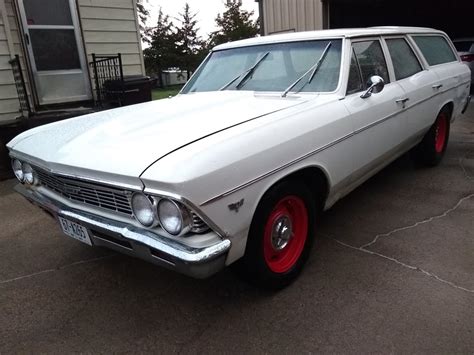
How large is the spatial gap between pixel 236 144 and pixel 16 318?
185 centimetres

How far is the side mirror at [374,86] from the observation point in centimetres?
312

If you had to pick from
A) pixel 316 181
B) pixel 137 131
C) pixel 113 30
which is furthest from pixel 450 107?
pixel 113 30

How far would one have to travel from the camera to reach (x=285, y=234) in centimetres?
268

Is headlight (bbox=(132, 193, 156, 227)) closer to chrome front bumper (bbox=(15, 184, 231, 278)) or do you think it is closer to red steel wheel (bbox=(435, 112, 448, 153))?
chrome front bumper (bbox=(15, 184, 231, 278))

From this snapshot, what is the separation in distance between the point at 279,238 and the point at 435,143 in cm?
317

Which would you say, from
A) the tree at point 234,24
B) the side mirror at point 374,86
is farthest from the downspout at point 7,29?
the tree at point 234,24

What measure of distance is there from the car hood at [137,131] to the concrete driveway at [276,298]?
991 mm

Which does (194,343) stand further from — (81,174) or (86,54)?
(86,54)

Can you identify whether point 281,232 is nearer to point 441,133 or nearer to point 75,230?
point 75,230

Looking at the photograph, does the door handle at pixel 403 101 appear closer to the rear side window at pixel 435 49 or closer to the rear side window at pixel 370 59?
the rear side window at pixel 370 59

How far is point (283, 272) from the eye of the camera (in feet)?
8.81

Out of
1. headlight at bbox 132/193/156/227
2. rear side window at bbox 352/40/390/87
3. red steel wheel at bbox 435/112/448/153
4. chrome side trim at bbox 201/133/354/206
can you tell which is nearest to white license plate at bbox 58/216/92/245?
headlight at bbox 132/193/156/227

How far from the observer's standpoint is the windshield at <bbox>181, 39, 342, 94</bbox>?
319 centimetres

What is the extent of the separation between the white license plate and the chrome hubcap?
115 centimetres
